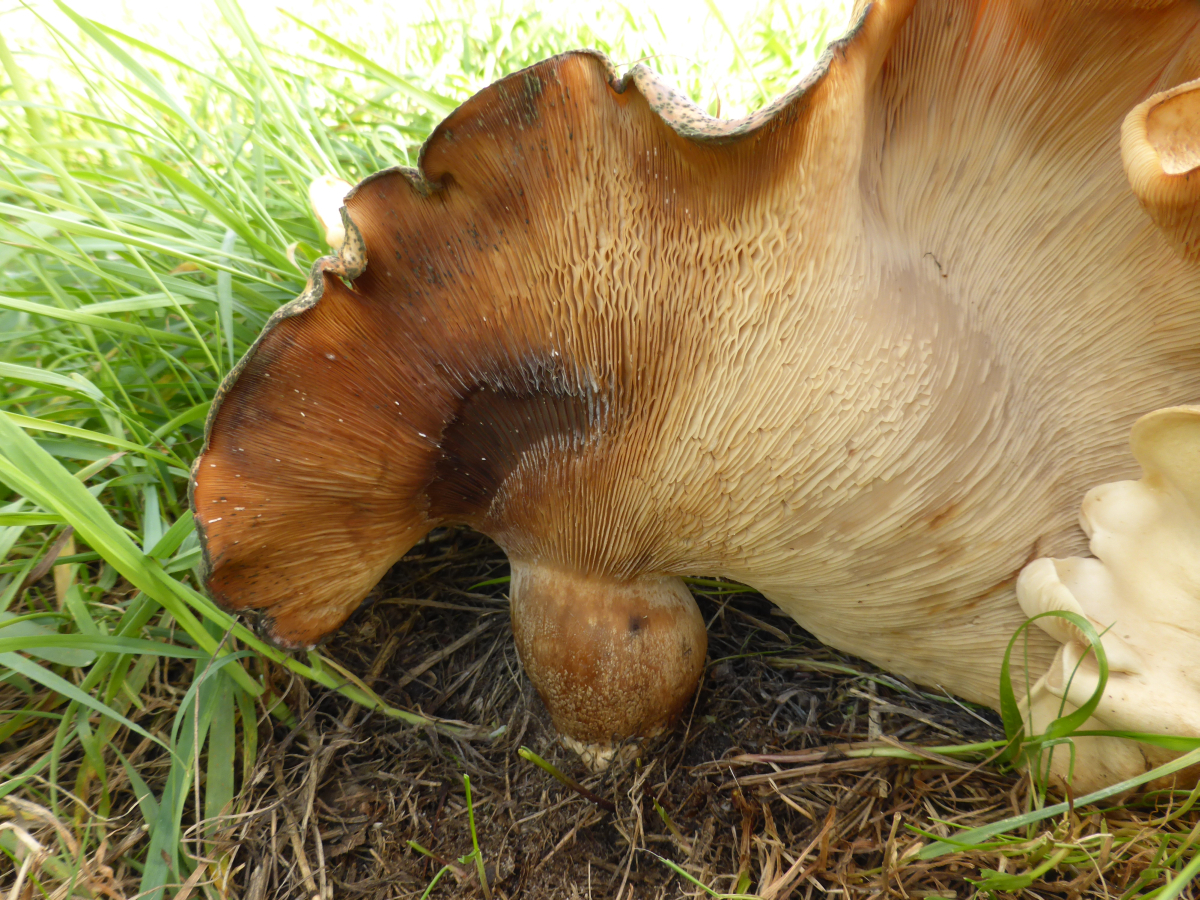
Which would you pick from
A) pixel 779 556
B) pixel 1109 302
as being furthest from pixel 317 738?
pixel 1109 302

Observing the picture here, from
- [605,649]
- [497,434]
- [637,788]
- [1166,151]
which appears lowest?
[637,788]

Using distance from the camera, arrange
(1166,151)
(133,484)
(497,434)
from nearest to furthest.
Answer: (1166,151), (497,434), (133,484)

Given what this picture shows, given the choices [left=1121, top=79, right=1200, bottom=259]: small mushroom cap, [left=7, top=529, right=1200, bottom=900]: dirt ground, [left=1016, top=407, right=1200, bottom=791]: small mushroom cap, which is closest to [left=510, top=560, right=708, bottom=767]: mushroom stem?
[left=7, top=529, right=1200, bottom=900]: dirt ground

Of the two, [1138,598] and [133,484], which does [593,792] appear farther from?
[133,484]

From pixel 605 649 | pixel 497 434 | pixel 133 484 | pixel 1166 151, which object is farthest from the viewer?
pixel 133 484

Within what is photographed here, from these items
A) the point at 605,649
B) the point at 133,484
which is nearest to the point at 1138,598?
the point at 605,649
